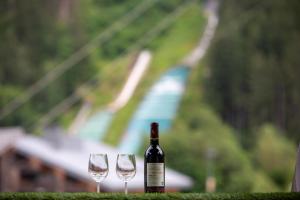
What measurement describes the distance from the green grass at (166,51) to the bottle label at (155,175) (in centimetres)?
851

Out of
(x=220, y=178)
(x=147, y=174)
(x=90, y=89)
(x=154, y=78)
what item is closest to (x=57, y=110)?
(x=90, y=89)

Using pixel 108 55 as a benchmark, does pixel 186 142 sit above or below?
below

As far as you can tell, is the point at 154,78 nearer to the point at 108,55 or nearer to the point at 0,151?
the point at 108,55

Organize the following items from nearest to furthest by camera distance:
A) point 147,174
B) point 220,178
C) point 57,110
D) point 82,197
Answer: point 82,197
point 147,174
point 57,110
point 220,178

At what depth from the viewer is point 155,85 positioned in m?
11.2

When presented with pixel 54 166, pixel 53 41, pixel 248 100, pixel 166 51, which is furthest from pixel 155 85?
pixel 54 166

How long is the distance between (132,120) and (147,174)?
27.9 feet

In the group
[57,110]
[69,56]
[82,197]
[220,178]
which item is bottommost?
[82,197]

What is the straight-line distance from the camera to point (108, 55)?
36.5 ft

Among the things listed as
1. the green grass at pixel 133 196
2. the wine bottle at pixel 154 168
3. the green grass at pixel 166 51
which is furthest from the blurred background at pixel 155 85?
the green grass at pixel 133 196

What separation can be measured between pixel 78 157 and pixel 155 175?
9039 millimetres

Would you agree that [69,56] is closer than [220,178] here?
Yes

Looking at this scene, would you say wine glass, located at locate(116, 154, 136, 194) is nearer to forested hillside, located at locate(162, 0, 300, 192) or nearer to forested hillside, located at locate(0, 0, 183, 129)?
forested hillside, located at locate(0, 0, 183, 129)

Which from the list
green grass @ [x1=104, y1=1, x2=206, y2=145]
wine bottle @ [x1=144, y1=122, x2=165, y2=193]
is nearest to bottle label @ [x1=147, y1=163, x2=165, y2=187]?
wine bottle @ [x1=144, y1=122, x2=165, y2=193]
